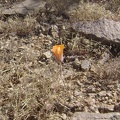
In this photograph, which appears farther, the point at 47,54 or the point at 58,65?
the point at 47,54

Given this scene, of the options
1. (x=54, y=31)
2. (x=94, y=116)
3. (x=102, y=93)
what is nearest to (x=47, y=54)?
(x=54, y=31)

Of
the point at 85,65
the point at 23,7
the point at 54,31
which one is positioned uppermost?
the point at 23,7

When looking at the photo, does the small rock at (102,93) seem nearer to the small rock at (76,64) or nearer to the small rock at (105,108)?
the small rock at (105,108)

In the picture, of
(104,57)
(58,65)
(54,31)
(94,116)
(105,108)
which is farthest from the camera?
(54,31)

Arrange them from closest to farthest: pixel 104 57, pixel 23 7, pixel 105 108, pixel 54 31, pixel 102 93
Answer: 1. pixel 105 108
2. pixel 102 93
3. pixel 104 57
4. pixel 54 31
5. pixel 23 7

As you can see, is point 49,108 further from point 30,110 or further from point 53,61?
point 53,61

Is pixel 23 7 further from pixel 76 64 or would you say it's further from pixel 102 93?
pixel 102 93

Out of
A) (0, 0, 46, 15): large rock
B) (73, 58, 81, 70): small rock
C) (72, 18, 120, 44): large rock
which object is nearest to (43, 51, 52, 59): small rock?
(73, 58, 81, 70): small rock
